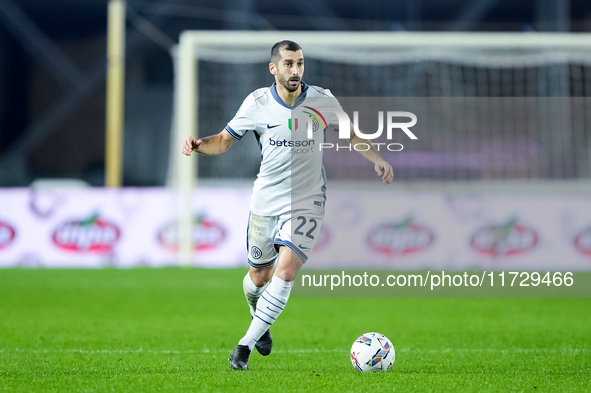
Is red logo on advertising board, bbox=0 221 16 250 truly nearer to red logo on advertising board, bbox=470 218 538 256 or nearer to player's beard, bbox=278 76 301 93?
red logo on advertising board, bbox=470 218 538 256

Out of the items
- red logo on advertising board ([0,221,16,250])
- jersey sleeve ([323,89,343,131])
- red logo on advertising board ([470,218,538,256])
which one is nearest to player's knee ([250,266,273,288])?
jersey sleeve ([323,89,343,131])

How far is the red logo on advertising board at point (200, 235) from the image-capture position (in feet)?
52.0

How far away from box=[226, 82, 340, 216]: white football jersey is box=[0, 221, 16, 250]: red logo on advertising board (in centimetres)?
1049

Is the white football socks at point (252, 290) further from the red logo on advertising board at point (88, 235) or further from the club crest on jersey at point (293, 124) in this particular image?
the red logo on advertising board at point (88, 235)

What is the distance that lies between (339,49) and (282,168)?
1059 cm

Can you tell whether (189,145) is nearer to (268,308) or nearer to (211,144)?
(211,144)

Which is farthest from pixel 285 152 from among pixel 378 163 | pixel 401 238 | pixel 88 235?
pixel 88 235

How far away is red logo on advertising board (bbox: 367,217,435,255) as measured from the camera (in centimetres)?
1519

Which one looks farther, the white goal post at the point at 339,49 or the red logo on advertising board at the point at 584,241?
the white goal post at the point at 339,49

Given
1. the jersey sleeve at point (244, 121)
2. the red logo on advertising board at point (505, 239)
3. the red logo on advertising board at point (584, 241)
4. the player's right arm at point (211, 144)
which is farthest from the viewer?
the red logo on advertising board at point (505, 239)

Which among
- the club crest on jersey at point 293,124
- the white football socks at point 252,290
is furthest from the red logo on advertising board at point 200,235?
the club crest on jersey at point 293,124

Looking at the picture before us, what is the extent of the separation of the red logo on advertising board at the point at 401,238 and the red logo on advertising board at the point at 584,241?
2.41m

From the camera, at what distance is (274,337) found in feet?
27.0

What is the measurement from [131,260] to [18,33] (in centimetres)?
1485
